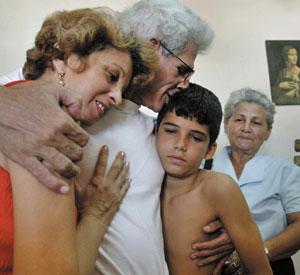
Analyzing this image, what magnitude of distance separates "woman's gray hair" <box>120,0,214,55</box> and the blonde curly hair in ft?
0.97

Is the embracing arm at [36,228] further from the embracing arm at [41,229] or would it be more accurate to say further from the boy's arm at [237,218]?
the boy's arm at [237,218]

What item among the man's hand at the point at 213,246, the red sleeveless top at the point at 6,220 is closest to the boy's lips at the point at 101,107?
the red sleeveless top at the point at 6,220

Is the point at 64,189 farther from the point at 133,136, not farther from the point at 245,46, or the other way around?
the point at 245,46

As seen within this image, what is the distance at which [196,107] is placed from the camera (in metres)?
1.39

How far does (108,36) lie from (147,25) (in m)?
0.38

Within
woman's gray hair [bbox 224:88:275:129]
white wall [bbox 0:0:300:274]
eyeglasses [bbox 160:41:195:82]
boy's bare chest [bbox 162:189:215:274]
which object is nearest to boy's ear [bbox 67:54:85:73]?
eyeglasses [bbox 160:41:195:82]

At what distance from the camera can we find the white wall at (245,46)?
3.23 meters

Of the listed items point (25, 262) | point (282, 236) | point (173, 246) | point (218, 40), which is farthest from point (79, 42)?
point (218, 40)

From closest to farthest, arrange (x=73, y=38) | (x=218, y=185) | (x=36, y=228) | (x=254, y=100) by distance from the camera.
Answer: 1. (x=36, y=228)
2. (x=73, y=38)
3. (x=218, y=185)
4. (x=254, y=100)

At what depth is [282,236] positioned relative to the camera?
2145mm

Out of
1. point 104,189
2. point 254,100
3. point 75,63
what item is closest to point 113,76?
point 75,63

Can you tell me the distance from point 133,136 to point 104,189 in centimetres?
17

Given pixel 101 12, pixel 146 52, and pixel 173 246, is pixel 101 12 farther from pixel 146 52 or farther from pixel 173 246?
pixel 173 246

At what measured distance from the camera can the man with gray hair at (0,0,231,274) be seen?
691mm
